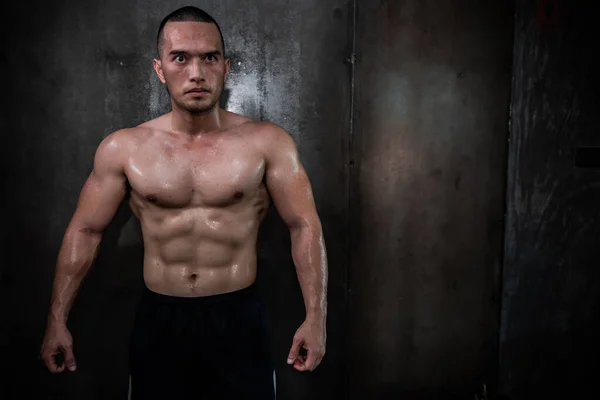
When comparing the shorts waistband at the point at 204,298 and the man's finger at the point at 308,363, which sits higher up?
the shorts waistband at the point at 204,298

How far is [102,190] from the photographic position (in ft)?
5.60

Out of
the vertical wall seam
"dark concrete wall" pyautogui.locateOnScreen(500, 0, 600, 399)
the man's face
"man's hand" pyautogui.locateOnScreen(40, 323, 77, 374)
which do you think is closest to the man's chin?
the man's face

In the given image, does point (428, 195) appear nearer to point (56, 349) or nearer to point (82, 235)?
point (82, 235)

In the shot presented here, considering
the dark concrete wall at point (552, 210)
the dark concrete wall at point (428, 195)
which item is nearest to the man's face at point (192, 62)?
the dark concrete wall at point (428, 195)

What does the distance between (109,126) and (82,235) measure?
0.63 metres

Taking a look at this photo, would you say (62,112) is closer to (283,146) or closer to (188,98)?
(188,98)

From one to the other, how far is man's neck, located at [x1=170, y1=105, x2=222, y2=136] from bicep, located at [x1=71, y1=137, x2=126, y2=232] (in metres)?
0.21

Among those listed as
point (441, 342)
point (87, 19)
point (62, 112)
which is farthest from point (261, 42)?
point (441, 342)

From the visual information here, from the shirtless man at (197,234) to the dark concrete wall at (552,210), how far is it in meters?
1.05

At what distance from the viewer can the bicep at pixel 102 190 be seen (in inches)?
66.7

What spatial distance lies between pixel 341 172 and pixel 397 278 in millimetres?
559

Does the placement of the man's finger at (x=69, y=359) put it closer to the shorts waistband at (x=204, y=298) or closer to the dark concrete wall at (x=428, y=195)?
the shorts waistband at (x=204, y=298)

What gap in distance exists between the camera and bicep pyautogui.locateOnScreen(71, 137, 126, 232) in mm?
1695

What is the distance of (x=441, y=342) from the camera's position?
7.66ft
